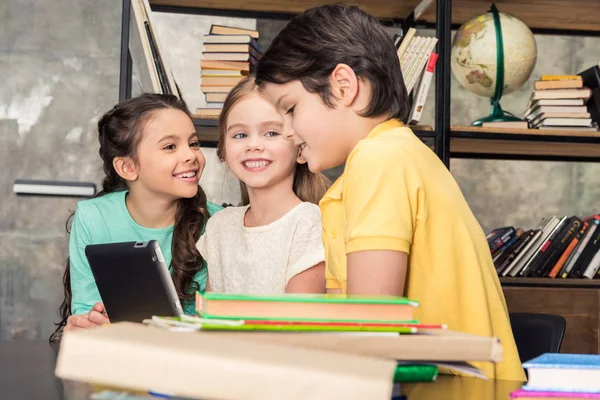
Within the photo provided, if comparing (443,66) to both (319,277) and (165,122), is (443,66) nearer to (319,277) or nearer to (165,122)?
(165,122)

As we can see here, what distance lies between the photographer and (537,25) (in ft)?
10.6

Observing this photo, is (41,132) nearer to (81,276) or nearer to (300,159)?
(81,276)

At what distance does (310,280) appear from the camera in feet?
6.04

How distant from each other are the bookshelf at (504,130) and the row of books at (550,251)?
2.2 inches

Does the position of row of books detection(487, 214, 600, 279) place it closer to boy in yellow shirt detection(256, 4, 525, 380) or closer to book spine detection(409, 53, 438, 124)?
book spine detection(409, 53, 438, 124)

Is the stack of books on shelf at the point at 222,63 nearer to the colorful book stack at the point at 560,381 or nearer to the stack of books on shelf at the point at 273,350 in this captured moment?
the stack of books on shelf at the point at 273,350

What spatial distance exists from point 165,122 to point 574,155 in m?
1.79

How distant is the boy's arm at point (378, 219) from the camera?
981 mm

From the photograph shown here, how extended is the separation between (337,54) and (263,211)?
0.88 meters

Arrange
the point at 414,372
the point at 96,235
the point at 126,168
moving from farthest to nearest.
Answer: the point at 126,168 → the point at 96,235 → the point at 414,372

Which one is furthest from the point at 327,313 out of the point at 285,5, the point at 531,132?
the point at 285,5

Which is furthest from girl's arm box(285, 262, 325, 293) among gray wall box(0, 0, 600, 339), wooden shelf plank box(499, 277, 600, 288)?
gray wall box(0, 0, 600, 339)

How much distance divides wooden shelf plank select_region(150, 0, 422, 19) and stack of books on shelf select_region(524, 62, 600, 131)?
1.90 feet

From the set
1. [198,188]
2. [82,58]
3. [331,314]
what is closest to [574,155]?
[198,188]
